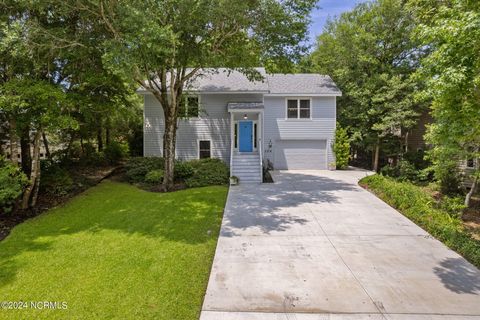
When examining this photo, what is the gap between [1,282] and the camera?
204 inches

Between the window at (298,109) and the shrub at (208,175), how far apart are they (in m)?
6.23

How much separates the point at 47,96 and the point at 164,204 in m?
4.82

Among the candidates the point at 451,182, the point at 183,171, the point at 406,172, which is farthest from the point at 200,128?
the point at 451,182

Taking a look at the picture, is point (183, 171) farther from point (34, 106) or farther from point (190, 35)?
point (34, 106)

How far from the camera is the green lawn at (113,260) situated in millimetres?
4523

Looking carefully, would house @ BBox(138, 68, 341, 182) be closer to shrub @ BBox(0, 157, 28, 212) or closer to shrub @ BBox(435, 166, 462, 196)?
shrub @ BBox(435, 166, 462, 196)

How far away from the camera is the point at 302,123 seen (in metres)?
18.3

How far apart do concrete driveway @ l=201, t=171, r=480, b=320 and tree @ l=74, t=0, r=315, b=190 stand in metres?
5.59

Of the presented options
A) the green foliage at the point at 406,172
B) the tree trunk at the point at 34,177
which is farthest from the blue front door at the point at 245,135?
the tree trunk at the point at 34,177

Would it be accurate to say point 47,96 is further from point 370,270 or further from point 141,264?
point 370,270

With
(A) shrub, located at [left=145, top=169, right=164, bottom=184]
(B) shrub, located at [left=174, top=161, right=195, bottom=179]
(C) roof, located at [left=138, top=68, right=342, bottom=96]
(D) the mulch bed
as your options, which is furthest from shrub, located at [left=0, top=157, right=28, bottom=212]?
(C) roof, located at [left=138, top=68, right=342, bottom=96]

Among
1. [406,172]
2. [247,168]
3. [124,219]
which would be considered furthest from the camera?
[406,172]

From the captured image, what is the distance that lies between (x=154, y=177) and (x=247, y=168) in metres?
4.60

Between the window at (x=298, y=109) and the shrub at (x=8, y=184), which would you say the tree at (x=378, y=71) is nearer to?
the window at (x=298, y=109)
